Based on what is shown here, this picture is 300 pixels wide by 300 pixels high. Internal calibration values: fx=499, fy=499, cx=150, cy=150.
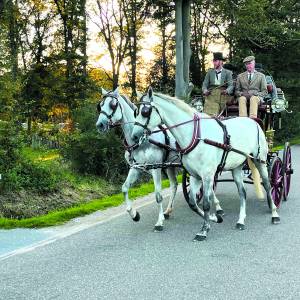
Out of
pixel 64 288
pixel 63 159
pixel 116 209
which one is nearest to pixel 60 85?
pixel 63 159

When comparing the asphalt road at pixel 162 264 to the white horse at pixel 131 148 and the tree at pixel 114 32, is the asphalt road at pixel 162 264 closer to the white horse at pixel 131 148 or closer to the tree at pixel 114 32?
the white horse at pixel 131 148

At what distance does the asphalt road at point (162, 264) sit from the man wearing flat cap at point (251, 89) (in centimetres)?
230

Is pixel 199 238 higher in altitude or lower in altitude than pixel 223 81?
lower

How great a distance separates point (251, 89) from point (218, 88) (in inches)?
29.6

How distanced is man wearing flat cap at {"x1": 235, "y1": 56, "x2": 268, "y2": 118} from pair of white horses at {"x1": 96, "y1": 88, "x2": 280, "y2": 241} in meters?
0.86

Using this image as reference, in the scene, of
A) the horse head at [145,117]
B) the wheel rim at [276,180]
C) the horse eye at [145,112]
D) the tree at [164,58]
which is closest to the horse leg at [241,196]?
the wheel rim at [276,180]

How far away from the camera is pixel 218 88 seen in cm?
1071

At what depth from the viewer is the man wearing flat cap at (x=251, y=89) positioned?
10.2 m

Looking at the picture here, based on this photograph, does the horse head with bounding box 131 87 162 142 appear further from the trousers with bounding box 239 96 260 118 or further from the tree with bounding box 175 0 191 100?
the tree with bounding box 175 0 191 100

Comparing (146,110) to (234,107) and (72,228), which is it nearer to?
(72,228)

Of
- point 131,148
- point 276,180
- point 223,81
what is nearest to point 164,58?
point 223,81

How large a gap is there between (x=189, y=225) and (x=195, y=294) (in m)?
3.46

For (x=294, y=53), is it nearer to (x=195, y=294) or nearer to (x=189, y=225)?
(x=189, y=225)

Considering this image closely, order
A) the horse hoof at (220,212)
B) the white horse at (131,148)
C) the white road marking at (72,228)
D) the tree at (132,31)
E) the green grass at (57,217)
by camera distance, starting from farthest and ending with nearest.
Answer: the tree at (132,31), the horse hoof at (220,212), the green grass at (57,217), the white horse at (131,148), the white road marking at (72,228)
